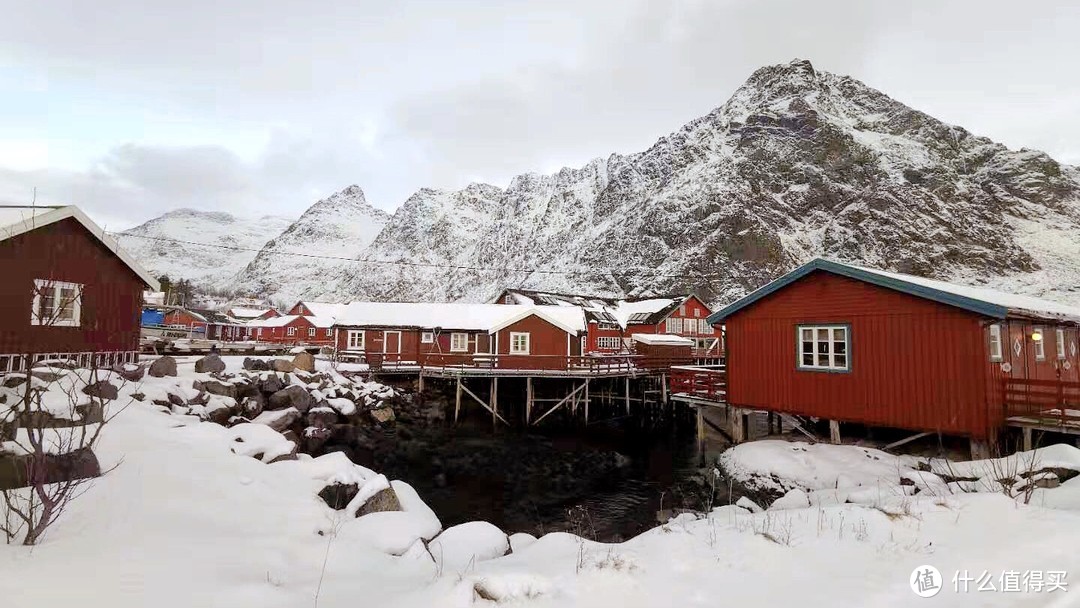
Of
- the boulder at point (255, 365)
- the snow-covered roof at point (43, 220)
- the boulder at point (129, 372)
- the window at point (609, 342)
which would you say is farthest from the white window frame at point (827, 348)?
the window at point (609, 342)

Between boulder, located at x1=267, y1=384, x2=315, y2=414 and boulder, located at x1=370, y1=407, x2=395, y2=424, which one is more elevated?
boulder, located at x1=267, y1=384, x2=315, y2=414

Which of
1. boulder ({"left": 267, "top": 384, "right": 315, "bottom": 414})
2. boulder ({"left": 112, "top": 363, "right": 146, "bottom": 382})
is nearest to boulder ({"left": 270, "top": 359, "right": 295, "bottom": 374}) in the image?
boulder ({"left": 267, "top": 384, "right": 315, "bottom": 414})

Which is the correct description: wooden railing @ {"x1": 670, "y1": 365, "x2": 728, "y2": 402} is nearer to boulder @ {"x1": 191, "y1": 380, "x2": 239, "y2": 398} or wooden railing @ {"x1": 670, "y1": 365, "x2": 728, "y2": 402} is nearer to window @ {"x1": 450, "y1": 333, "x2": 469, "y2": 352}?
boulder @ {"x1": 191, "y1": 380, "x2": 239, "y2": 398}

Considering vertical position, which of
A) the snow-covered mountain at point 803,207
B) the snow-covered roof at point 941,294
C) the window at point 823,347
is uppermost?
the snow-covered mountain at point 803,207

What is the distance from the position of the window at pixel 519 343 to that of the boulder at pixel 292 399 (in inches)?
541

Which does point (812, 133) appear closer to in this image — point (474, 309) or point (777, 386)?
point (474, 309)

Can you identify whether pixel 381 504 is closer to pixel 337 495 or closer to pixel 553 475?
pixel 337 495

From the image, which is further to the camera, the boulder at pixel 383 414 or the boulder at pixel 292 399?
the boulder at pixel 383 414

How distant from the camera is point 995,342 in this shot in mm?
14000

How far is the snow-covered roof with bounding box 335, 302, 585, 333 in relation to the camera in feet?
112

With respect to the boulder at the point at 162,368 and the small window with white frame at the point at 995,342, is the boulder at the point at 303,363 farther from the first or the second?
the small window with white frame at the point at 995,342

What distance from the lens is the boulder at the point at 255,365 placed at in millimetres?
24719

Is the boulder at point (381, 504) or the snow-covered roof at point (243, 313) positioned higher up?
the snow-covered roof at point (243, 313)

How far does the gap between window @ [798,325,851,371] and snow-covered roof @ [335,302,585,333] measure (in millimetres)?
18460
